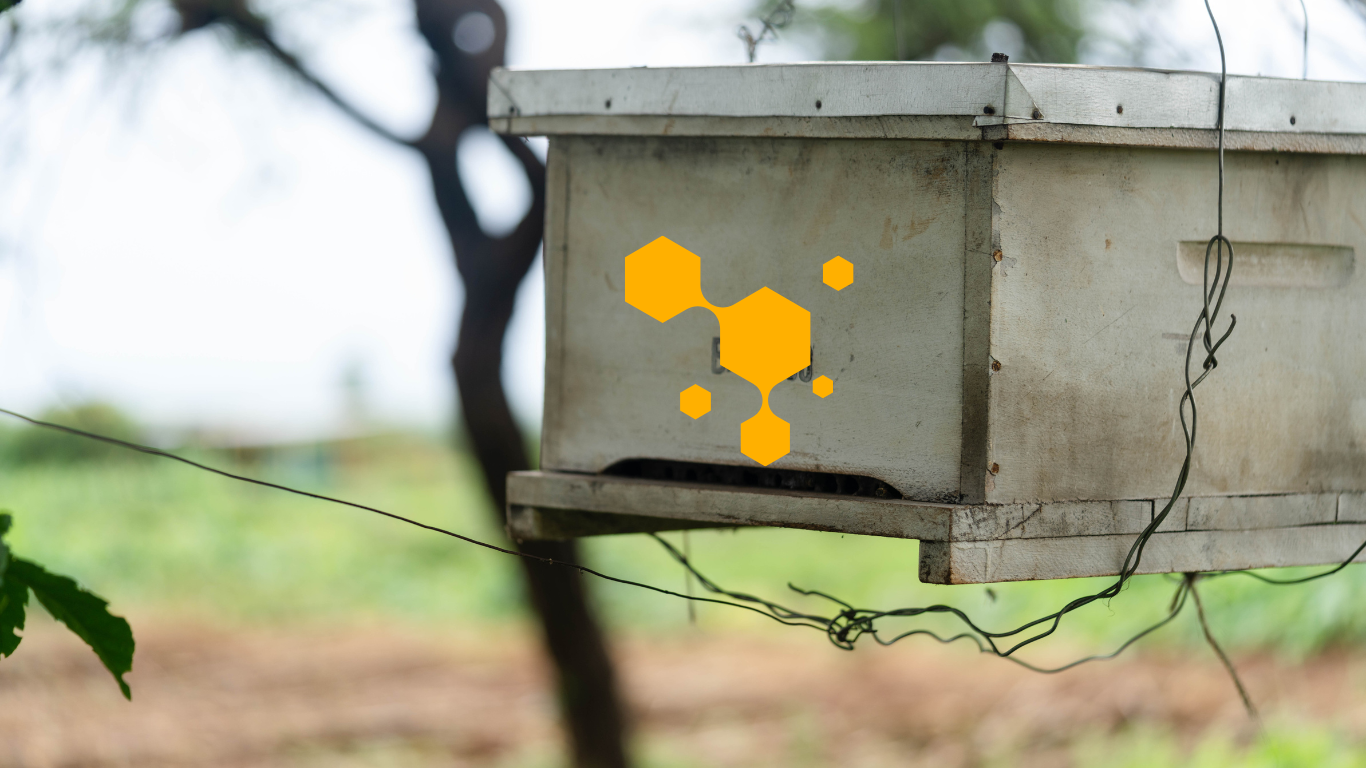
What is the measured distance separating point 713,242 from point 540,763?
439 cm

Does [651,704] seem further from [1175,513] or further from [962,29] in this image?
[1175,513]

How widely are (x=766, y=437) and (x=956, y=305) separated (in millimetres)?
311

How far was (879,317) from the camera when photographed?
4.92 feet

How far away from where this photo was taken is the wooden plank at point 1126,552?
1.40 m

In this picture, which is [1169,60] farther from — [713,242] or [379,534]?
[379,534]

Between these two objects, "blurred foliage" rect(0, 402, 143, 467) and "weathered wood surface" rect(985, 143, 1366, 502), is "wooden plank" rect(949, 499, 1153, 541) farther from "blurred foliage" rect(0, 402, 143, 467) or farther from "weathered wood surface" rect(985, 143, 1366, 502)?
"blurred foliage" rect(0, 402, 143, 467)

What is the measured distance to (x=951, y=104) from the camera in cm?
138

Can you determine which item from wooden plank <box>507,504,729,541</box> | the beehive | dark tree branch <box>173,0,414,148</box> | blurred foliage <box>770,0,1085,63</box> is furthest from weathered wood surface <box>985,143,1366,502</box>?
dark tree branch <box>173,0,414,148</box>

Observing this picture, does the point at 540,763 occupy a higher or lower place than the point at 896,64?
lower

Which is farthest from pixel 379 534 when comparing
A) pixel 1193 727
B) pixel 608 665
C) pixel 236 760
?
pixel 1193 727

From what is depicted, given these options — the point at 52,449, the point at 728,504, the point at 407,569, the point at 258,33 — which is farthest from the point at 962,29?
the point at 52,449

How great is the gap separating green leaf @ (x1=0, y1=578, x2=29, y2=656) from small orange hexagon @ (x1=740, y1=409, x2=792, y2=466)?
0.85 metres

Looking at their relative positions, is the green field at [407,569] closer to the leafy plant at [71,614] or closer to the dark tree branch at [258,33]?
the dark tree branch at [258,33]

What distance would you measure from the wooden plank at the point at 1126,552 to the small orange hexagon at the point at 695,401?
0.36m
